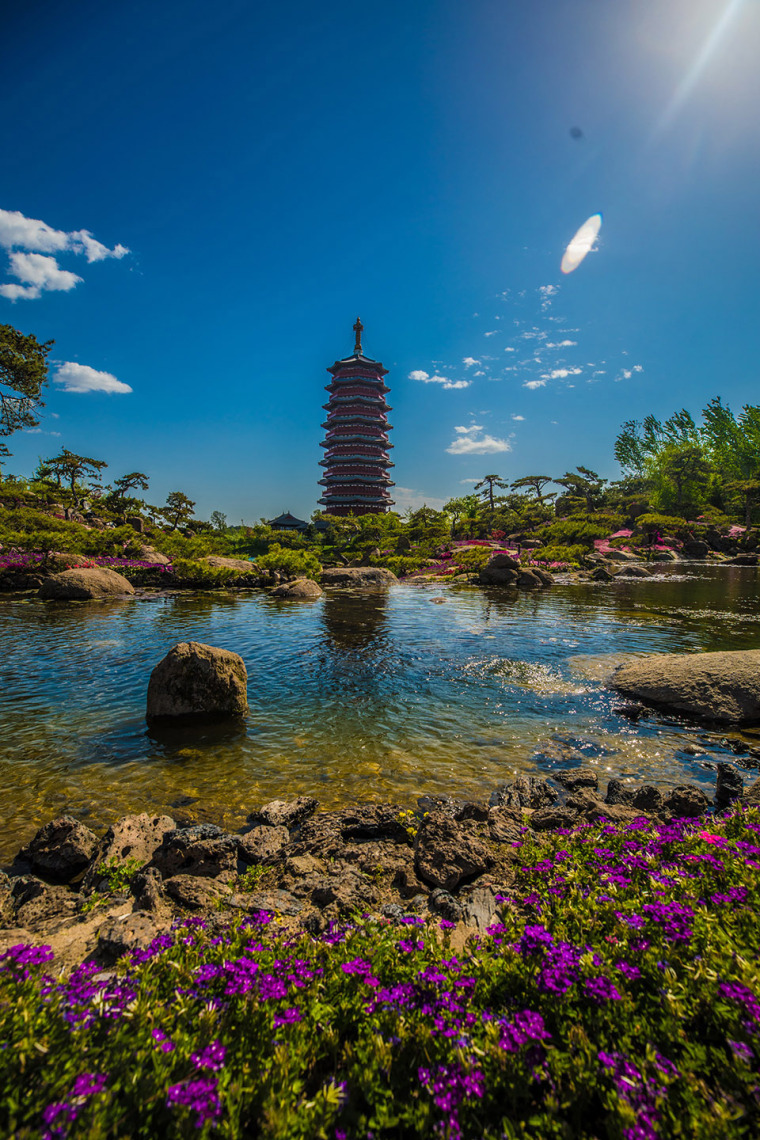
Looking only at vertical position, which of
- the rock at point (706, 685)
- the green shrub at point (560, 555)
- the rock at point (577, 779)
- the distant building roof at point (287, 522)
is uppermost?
the distant building roof at point (287, 522)

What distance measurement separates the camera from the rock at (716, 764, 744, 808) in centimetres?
605

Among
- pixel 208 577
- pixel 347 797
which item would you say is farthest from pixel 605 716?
pixel 208 577

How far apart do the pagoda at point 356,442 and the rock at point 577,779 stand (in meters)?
67.8

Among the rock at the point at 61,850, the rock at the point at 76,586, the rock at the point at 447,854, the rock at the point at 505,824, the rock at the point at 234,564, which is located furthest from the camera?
the rock at the point at 234,564

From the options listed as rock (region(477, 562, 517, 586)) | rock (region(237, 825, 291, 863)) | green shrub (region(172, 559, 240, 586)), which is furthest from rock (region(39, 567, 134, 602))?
rock (region(477, 562, 517, 586))

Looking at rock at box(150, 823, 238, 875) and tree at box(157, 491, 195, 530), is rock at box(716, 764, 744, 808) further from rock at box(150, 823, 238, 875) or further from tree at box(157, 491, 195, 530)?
tree at box(157, 491, 195, 530)

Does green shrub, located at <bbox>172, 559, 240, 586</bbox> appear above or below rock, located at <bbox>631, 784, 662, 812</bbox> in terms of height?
above

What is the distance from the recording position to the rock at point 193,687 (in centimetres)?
929

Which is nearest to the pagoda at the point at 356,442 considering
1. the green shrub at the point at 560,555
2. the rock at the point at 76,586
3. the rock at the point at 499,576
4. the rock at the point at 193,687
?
the green shrub at the point at 560,555

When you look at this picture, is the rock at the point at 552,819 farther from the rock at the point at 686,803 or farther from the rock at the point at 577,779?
the rock at the point at 686,803

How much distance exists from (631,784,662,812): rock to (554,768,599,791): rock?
0.71 metres

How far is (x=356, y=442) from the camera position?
7625 cm

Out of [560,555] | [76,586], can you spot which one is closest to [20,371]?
[76,586]

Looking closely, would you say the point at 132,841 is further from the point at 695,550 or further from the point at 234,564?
the point at 695,550
